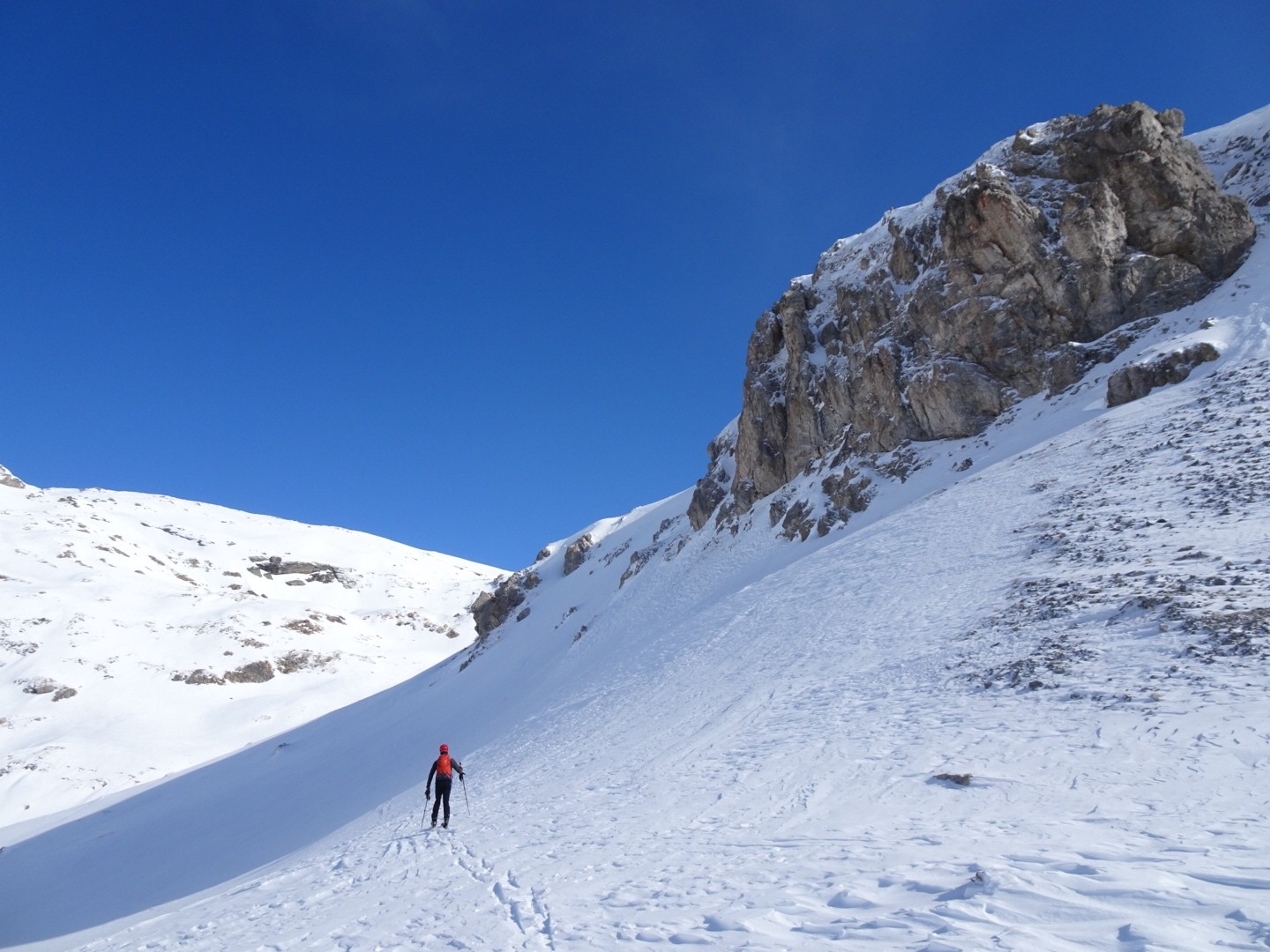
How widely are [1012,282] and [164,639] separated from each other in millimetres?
76429

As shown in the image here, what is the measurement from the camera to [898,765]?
405 inches

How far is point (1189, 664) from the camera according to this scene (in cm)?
1066

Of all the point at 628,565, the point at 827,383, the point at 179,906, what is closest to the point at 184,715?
the point at 628,565

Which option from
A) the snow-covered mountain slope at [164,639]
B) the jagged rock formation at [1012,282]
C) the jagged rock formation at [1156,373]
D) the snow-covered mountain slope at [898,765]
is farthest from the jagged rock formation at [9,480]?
the jagged rock formation at [1156,373]

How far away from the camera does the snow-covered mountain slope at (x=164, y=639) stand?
49.9 m

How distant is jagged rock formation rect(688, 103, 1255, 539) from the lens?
30828mm

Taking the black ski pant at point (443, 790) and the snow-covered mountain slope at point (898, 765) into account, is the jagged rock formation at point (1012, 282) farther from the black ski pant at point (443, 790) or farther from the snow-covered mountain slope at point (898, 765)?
the black ski pant at point (443, 790)

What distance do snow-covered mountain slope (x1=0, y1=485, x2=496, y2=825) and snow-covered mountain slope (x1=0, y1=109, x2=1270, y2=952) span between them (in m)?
18.9

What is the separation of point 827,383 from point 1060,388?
1254cm

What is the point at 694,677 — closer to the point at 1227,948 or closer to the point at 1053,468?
the point at 1053,468

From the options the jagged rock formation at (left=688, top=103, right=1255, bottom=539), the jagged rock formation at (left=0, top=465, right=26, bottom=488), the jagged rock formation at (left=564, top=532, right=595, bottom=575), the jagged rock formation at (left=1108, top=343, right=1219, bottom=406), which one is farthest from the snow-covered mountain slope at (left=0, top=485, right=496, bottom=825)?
the jagged rock formation at (left=1108, top=343, right=1219, bottom=406)

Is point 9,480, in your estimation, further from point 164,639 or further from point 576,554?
point 576,554

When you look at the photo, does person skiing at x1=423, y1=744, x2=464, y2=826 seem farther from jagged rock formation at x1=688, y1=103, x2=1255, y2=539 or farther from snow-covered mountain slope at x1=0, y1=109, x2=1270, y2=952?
jagged rock formation at x1=688, y1=103, x2=1255, y2=539

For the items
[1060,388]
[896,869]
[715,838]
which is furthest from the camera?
[1060,388]
